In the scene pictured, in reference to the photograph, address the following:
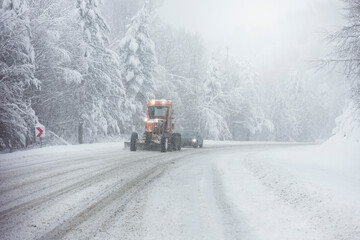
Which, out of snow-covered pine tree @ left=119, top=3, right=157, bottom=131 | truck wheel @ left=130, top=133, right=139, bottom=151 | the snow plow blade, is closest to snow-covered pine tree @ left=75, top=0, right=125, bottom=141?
snow-covered pine tree @ left=119, top=3, right=157, bottom=131

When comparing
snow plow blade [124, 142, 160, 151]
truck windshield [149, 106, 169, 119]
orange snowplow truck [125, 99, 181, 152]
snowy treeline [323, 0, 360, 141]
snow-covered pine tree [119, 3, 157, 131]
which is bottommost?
snow plow blade [124, 142, 160, 151]

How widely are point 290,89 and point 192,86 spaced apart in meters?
30.4

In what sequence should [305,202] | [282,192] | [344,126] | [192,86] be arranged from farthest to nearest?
[192,86] → [344,126] → [282,192] → [305,202]

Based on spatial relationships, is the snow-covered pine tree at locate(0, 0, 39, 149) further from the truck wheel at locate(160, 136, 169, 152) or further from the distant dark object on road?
the distant dark object on road

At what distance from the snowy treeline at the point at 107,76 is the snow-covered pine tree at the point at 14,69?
0.05 meters

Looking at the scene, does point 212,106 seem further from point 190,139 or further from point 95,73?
point 95,73

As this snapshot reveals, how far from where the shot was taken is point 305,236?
4504 millimetres

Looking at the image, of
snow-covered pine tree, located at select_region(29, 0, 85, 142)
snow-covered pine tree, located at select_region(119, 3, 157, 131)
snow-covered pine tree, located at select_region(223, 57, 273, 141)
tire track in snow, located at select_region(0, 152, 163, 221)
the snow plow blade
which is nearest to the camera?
tire track in snow, located at select_region(0, 152, 163, 221)

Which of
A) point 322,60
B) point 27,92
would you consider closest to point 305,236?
point 322,60

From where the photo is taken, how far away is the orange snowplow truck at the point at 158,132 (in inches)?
727

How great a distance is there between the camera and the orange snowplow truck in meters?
18.5

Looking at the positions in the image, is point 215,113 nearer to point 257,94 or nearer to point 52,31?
point 257,94

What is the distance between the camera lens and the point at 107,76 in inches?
980

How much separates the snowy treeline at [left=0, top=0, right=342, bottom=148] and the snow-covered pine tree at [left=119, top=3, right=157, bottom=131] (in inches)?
3.7
